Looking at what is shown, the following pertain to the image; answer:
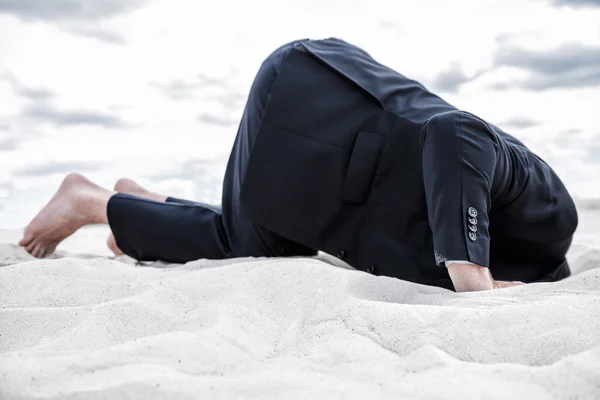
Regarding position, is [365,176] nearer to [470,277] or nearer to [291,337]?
[470,277]

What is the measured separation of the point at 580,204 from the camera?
14.6ft

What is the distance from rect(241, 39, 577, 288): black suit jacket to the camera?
166cm

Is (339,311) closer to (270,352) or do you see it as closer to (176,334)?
(270,352)

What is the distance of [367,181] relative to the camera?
1698 mm

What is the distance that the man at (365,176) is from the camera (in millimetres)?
1644

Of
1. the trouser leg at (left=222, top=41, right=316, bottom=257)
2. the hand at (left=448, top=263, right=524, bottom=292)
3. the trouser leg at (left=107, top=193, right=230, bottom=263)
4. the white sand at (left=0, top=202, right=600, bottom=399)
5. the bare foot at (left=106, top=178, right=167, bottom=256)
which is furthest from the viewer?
the bare foot at (left=106, top=178, right=167, bottom=256)

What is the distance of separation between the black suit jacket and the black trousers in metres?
0.06

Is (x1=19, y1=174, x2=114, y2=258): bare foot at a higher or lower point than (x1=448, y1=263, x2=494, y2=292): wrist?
lower

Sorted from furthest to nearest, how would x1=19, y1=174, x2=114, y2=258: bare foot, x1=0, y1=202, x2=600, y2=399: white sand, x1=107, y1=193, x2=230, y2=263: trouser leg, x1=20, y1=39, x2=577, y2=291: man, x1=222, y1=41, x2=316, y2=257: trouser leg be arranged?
x1=19, y1=174, x2=114, y2=258: bare foot
x1=107, y1=193, x2=230, y2=263: trouser leg
x1=222, y1=41, x2=316, y2=257: trouser leg
x1=20, y1=39, x2=577, y2=291: man
x1=0, y1=202, x2=600, y2=399: white sand

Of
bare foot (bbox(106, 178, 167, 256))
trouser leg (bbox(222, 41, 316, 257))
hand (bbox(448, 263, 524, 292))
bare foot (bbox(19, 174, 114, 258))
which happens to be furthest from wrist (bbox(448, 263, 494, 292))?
bare foot (bbox(106, 178, 167, 256))

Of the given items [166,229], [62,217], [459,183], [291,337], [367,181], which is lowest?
[62,217]

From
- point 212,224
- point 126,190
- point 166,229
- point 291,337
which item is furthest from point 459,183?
point 126,190

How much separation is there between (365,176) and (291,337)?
0.70 meters

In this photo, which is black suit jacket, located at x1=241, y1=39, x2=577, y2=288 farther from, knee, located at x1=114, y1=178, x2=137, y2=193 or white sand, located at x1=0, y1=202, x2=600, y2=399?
knee, located at x1=114, y1=178, x2=137, y2=193
